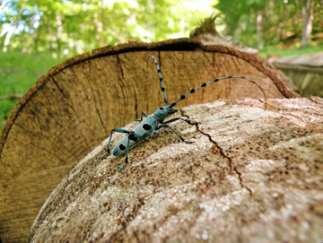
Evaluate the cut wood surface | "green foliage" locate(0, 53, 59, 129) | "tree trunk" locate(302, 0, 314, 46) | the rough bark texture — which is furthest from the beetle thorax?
"tree trunk" locate(302, 0, 314, 46)

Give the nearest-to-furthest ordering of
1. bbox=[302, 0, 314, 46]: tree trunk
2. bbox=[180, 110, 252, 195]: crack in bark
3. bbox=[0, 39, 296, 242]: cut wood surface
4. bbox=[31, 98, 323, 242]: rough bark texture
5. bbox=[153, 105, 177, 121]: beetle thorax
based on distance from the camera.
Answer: bbox=[31, 98, 323, 242]: rough bark texture
bbox=[180, 110, 252, 195]: crack in bark
bbox=[153, 105, 177, 121]: beetle thorax
bbox=[0, 39, 296, 242]: cut wood surface
bbox=[302, 0, 314, 46]: tree trunk

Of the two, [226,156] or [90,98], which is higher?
[226,156]

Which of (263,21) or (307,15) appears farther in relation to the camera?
(263,21)

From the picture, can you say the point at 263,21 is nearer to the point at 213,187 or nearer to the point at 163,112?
the point at 163,112

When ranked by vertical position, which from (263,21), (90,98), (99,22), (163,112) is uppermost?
(163,112)

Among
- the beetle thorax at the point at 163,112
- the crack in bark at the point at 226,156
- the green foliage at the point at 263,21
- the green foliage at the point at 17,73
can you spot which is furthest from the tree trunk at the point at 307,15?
the green foliage at the point at 263,21

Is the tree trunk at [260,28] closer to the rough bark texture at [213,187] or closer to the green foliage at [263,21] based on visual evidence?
the green foliage at [263,21]

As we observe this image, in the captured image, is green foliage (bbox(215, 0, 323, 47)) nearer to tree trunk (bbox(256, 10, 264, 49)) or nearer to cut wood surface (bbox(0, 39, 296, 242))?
tree trunk (bbox(256, 10, 264, 49))

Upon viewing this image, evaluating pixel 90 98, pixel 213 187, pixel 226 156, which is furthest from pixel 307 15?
pixel 213 187
